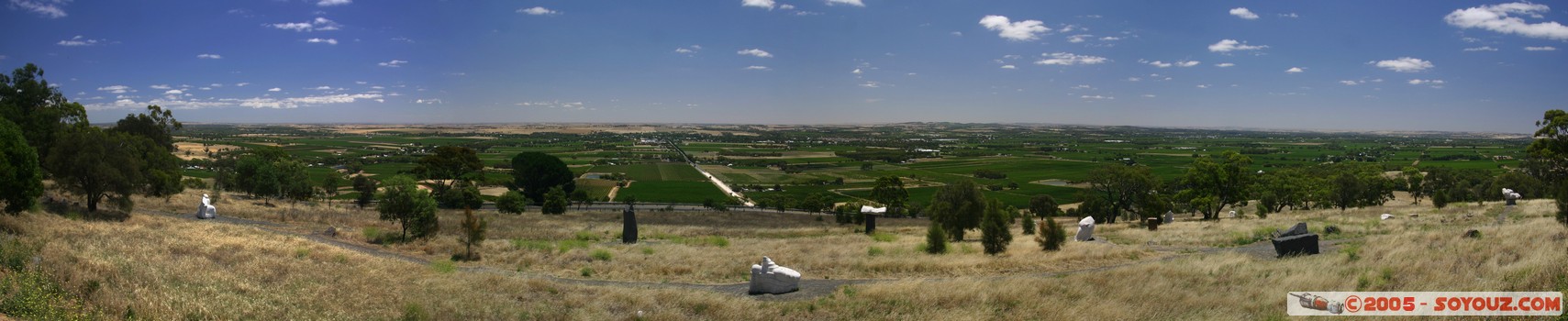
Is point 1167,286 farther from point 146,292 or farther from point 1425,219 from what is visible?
point 1425,219

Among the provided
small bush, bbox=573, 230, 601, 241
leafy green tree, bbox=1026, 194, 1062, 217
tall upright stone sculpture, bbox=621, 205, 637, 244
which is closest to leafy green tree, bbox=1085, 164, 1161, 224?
leafy green tree, bbox=1026, 194, 1062, 217

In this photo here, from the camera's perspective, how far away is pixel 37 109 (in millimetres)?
32250

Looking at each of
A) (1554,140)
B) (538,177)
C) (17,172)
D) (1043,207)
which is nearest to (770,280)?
(17,172)

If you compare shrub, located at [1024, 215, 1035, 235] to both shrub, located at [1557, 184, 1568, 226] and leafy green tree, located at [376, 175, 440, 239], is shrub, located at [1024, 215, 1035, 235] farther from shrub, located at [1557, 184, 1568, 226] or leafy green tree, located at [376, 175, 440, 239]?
leafy green tree, located at [376, 175, 440, 239]

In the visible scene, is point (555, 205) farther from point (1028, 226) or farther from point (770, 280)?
point (770, 280)

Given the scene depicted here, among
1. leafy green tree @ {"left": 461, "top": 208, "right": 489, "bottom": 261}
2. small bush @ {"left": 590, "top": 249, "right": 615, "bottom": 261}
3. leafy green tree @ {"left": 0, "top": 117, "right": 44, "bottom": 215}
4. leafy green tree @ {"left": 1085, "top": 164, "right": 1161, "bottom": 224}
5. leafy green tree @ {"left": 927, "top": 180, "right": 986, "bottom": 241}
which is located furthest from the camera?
leafy green tree @ {"left": 1085, "top": 164, "right": 1161, "bottom": 224}

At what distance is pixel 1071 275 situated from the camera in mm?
14023

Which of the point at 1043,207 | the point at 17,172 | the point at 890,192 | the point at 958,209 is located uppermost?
the point at 17,172

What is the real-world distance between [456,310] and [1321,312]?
1274 centimetres

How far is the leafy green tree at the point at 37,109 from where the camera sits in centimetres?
2973

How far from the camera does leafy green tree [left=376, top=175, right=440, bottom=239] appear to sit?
20969 millimetres

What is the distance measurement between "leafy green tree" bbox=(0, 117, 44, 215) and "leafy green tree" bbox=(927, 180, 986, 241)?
87.8 feet

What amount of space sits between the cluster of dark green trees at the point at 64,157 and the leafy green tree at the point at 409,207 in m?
8.05

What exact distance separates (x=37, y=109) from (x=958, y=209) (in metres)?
43.3
